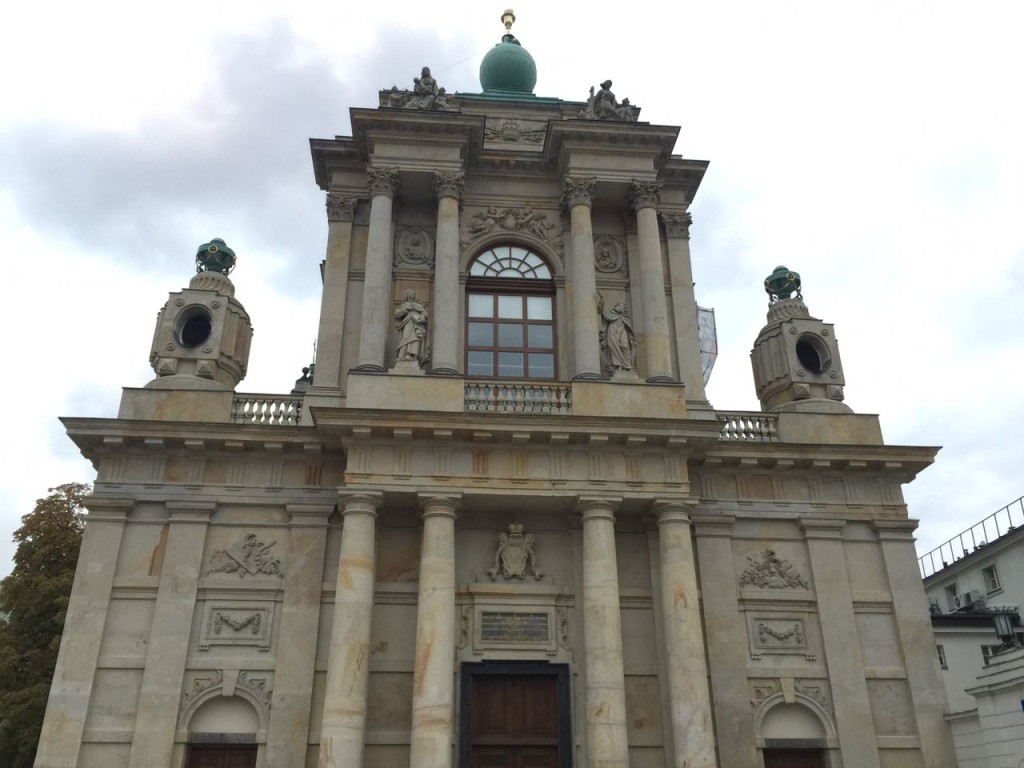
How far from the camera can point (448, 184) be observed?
2103 cm

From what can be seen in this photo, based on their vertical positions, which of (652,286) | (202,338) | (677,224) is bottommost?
(202,338)

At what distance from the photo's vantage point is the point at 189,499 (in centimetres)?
1812

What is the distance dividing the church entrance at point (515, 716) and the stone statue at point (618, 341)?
694 centimetres

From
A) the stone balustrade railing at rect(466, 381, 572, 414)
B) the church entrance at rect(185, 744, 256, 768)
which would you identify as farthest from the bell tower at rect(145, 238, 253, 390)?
the church entrance at rect(185, 744, 256, 768)

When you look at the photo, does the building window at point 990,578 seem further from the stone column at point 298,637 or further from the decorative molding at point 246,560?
the decorative molding at point 246,560

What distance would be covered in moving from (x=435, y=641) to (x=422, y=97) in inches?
561

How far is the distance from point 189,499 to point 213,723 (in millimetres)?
4671

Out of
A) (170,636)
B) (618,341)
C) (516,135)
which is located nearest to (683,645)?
(618,341)

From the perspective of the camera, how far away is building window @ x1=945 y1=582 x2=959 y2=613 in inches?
1636

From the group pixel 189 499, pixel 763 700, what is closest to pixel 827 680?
pixel 763 700

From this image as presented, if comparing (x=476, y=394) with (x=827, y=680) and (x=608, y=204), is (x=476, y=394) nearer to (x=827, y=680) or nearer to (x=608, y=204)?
(x=608, y=204)

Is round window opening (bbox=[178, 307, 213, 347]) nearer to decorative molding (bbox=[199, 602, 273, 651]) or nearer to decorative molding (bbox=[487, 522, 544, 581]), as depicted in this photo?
decorative molding (bbox=[199, 602, 273, 651])

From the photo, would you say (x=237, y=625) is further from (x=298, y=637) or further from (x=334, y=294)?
(x=334, y=294)

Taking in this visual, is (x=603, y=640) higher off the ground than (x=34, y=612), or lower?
lower
